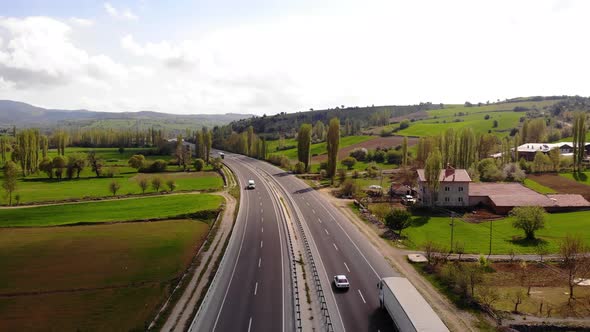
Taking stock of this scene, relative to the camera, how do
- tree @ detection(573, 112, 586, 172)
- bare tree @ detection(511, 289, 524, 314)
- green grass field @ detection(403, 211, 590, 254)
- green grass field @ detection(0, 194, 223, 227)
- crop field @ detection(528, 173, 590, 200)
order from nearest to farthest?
1. bare tree @ detection(511, 289, 524, 314)
2. green grass field @ detection(403, 211, 590, 254)
3. green grass field @ detection(0, 194, 223, 227)
4. crop field @ detection(528, 173, 590, 200)
5. tree @ detection(573, 112, 586, 172)

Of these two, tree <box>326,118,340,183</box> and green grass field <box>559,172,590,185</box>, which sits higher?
tree <box>326,118,340,183</box>

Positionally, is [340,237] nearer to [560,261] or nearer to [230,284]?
[230,284]

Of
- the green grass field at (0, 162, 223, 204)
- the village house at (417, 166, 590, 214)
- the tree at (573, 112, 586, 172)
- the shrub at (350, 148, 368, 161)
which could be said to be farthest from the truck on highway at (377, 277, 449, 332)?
the shrub at (350, 148, 368, 161)

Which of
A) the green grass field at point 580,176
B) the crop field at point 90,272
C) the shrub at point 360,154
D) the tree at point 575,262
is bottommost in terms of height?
the crop field at point 90,272

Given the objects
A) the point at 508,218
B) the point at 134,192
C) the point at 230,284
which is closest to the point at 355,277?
the point at 230,284

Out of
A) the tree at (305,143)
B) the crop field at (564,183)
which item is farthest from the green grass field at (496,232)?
the tree at (305,143)

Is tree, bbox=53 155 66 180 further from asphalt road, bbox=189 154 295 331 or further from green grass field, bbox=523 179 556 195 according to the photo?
green grass field, bbox=523 179 556 195

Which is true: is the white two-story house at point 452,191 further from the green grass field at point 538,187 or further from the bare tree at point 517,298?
the bare tree at point 517,298
